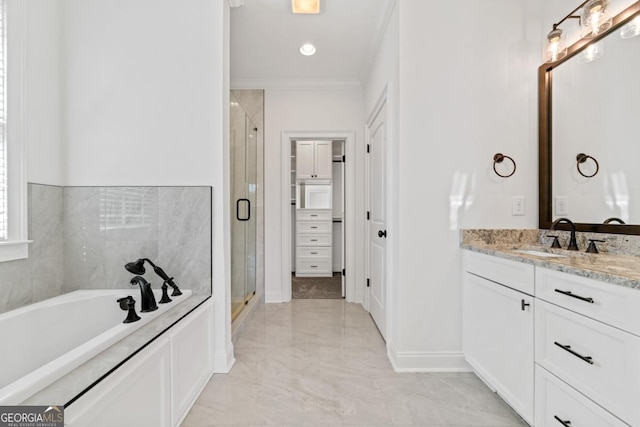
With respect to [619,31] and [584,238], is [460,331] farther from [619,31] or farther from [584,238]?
[619,31]

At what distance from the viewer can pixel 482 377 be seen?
1.74 metres

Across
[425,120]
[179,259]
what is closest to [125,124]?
[179,259]

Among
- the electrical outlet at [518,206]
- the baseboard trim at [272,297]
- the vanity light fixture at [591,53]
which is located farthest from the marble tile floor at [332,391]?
the vanity light fixture at [591,53]

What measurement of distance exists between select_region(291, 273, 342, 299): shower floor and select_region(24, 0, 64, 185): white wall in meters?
2.75

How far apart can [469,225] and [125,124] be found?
2361mm

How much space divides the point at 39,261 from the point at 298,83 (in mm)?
2826

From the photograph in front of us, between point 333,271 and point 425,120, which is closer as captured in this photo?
point 425,120

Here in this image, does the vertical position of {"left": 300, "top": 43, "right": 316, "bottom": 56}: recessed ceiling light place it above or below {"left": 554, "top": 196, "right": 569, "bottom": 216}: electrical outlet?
above

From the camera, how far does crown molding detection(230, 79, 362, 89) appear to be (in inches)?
137

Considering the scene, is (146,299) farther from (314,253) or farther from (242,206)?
(314,253)

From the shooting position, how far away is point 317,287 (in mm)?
4359

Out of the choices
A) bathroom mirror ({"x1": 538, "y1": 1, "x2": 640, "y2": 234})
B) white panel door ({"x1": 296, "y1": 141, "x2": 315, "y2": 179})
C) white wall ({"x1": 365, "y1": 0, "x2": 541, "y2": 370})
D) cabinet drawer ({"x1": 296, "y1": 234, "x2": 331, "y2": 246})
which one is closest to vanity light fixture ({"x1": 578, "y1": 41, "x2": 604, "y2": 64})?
bathroom mirror ({"x1": 538, "y1": 1, "x2": 640, "y2": 234})

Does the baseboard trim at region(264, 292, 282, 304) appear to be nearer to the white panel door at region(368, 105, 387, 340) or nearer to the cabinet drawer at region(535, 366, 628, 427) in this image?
the white panel door at region(368, 105, 387, 340)

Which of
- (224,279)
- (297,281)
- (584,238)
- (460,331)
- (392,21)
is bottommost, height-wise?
(297,281)
